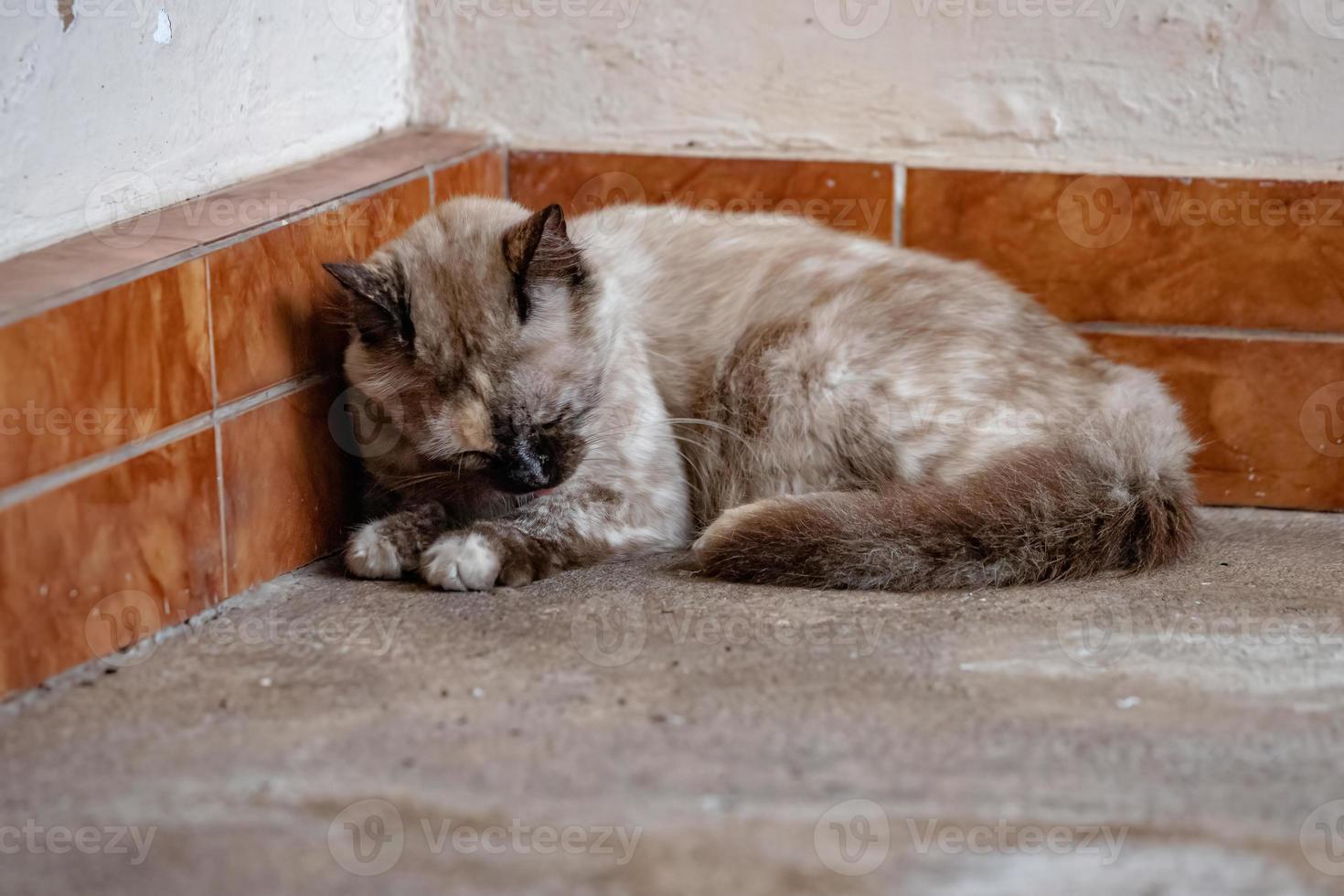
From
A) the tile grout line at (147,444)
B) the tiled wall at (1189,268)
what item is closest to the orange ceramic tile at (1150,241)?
the tiled wall at (1189,268)

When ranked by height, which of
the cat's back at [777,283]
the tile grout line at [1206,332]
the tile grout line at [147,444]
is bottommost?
the tile grout line at [147,444]

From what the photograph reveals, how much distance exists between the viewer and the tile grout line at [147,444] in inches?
71.1

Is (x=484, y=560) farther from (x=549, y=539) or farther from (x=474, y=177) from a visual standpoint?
(x=474, y=177)

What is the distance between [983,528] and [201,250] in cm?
133

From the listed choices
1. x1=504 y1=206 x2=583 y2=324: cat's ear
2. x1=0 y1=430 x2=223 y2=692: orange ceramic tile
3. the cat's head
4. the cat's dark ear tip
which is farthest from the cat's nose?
x1=0 y1=430 x2=223 y2=692: orange ceramic tile

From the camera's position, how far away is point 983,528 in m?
2.19

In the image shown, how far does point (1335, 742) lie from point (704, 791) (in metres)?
0.81

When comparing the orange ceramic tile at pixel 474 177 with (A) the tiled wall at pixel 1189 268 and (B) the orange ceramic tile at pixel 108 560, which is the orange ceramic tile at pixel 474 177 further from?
(B) the orange ceramic tile at pixel 108 560

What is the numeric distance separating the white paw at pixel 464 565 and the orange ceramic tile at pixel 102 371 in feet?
1.50

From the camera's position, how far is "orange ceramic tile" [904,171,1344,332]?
2734 mm

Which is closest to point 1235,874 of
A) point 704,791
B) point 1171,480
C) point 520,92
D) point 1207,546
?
point 704,791

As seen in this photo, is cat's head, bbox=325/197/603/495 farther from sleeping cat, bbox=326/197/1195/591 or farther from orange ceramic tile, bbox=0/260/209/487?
orange ceramic tile, bbox=0/260/209/487

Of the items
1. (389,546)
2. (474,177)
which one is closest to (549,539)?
(389,546)

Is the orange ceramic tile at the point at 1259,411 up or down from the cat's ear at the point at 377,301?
down
